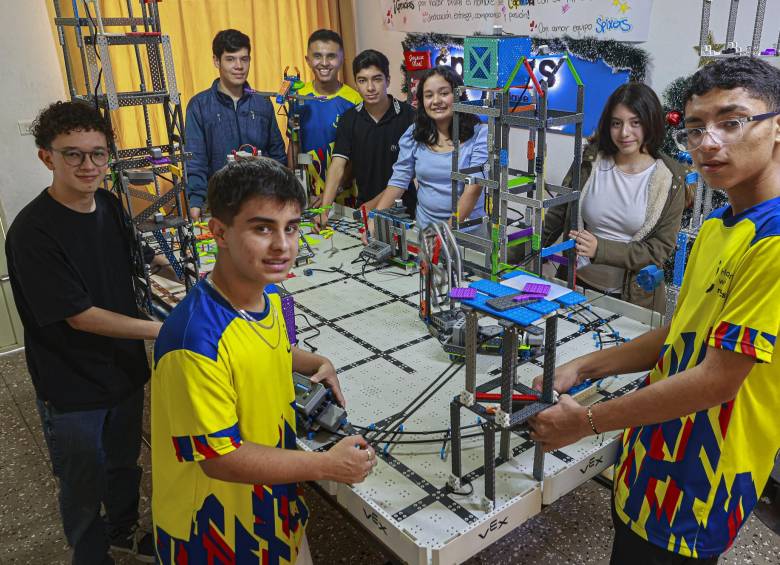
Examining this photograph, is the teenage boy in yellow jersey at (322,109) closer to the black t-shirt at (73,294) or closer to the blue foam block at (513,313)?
the black t-shirt at (73,294)

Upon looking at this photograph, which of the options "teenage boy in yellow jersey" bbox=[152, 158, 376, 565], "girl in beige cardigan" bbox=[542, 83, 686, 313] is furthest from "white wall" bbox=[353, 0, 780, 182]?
"teenage boy in yellow jersey" bbox=[152, 158, 376, 565]

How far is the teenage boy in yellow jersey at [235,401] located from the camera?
3.91 ft

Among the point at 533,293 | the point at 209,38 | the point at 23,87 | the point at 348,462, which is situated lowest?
the point at 348,462

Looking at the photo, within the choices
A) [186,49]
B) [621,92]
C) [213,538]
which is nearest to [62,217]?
[213,538]

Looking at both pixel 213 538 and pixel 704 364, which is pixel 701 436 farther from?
pixel 213 538

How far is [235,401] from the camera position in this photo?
48.9 inches

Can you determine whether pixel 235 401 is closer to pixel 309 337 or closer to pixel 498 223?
pixel 309 337

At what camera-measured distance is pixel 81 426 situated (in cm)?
195

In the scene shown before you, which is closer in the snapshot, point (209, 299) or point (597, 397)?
point (209, 299)

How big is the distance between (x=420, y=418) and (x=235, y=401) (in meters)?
0.70

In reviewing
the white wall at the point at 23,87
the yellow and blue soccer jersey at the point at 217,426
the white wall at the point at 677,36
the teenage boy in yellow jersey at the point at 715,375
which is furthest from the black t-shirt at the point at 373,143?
the teenage boy in yellow jersey at the point at 715,375

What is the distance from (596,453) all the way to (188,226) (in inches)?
72.0

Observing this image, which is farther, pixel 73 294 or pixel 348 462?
pixel 73 294

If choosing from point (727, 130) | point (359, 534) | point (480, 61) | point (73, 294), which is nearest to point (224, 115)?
point (480, 61)
